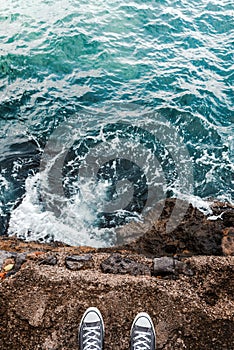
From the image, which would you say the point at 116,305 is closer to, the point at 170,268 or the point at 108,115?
the point at 170,268

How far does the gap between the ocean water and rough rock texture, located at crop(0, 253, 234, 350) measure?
81.9 inches

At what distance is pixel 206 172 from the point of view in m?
7.95

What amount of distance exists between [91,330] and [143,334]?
21.8 inches

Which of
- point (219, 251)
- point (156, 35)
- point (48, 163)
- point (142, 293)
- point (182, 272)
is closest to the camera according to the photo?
point (142, 293)

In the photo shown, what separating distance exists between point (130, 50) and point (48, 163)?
6.42 meters

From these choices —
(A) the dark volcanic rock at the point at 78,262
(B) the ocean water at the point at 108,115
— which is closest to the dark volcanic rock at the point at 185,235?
(B) the ocean water at the point at 108,115

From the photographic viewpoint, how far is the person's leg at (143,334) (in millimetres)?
3535

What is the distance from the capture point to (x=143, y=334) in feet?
11.8

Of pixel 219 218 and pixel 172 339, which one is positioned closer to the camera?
pixel 172 339

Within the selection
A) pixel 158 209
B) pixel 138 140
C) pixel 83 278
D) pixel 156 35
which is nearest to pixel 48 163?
pixel 138 140

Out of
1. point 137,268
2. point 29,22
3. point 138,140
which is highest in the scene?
point 29,22

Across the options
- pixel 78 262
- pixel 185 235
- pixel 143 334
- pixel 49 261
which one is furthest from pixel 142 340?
pixel 185 235

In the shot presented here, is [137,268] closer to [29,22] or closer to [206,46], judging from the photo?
[206,46]

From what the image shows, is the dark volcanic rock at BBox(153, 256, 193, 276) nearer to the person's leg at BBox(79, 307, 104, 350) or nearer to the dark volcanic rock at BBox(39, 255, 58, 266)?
the person's leg at BBox(79, 307, 104, 350)
